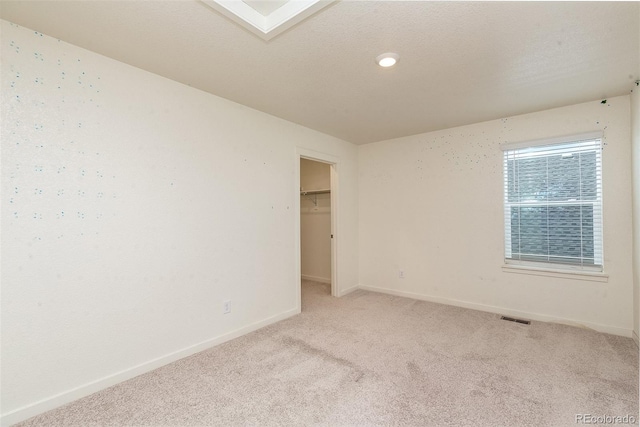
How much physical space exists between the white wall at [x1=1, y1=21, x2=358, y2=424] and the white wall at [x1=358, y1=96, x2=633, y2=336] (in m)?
2.12

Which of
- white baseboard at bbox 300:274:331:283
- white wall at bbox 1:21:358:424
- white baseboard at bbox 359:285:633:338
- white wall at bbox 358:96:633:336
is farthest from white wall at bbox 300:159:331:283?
white wall at bbox 1:21:358:424

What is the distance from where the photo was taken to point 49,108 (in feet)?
6.16

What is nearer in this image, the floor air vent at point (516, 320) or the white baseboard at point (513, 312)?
the white baseboard at point (513, 312)

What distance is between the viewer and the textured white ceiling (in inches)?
65.4

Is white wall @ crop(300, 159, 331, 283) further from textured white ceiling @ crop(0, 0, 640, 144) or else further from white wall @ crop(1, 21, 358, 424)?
textured white ceiling @ crop(0, 0, 640, 144)

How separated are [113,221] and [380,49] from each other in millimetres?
2316

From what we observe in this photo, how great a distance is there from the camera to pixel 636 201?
8.79ft

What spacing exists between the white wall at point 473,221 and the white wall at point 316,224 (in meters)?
0.72

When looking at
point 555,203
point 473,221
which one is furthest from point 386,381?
point 555,203

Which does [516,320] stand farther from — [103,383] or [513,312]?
[103,383]

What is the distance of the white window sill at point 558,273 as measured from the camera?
2994 mm

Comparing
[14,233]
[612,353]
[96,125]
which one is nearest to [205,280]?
[14,233]

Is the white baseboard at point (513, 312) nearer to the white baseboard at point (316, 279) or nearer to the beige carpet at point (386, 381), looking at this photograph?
the beige carpet at point (386, 381)

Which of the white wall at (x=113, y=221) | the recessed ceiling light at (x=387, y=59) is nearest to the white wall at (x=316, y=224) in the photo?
the white wall at (x=113, y=221)
